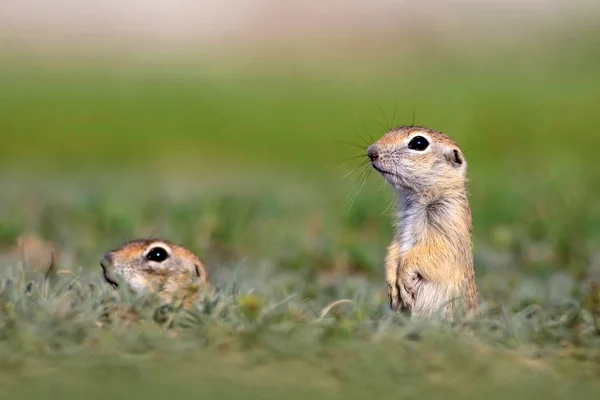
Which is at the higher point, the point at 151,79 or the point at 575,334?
the point at 151,79

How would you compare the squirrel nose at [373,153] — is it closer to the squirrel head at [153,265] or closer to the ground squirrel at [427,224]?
the ground squirrel at [427,224]

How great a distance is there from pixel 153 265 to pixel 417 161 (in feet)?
5.30

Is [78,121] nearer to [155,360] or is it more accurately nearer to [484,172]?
[484,172]

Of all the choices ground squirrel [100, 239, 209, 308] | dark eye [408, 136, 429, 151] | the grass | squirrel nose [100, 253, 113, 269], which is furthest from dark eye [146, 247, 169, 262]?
dark eye [408, 136, 429, 151]

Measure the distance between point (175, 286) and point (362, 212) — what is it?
147 inches

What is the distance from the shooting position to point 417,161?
5.77 m

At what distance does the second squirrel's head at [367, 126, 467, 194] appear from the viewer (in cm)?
576

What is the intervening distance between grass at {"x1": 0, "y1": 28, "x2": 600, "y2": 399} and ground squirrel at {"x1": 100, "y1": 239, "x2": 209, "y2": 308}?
0.19 m

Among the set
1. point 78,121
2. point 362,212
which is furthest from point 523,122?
point 362,212

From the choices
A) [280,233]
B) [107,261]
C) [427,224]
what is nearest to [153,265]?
[107,261]

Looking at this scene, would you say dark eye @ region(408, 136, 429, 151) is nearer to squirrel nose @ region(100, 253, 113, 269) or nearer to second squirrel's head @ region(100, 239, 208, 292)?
second squirrel's head @ region(100, 239, 208, 292)

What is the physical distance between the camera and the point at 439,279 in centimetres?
545

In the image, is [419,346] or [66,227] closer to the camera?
[419,346]

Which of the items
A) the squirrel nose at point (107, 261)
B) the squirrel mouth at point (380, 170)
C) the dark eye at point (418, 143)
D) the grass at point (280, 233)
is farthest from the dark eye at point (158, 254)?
the dark eye at point (418, 143)
